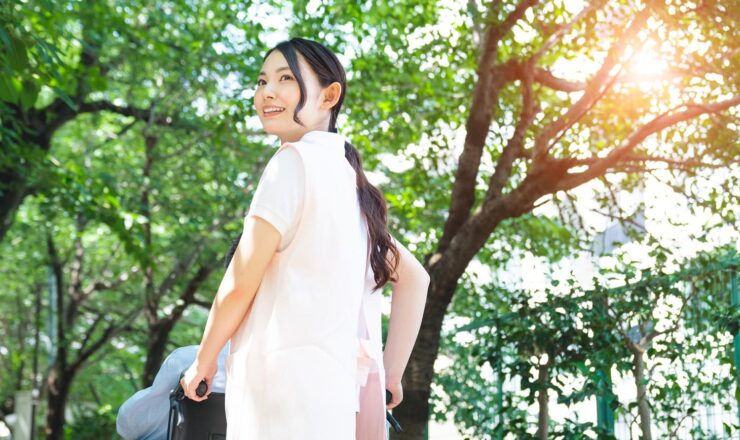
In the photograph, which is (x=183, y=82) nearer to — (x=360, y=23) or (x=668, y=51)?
(x=360, y=23)

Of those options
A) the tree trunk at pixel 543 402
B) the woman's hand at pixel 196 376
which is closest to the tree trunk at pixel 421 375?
the tree trunk at pixel 543 402

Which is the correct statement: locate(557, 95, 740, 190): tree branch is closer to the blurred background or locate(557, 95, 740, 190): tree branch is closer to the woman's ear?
the blurred background

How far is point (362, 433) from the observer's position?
2.62m

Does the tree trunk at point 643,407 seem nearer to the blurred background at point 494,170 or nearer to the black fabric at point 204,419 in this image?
the blurred background at point 494,170

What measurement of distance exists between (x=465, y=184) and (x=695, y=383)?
125 inches

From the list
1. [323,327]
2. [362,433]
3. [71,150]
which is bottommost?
[362,433]

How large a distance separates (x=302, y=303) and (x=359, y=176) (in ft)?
1.59

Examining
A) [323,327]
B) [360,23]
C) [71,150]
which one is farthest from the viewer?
[71,150]

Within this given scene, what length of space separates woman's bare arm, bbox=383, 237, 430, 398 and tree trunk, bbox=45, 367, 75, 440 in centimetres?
1849

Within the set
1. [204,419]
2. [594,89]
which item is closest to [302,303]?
[204,419]

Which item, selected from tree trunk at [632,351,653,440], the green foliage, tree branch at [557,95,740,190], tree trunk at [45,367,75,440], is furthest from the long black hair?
tree trunk at [45,367,75,440]

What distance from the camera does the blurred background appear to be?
687 centimetres

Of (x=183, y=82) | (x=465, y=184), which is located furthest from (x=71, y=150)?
(x=465, y=184)

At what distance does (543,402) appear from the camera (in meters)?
7.37
